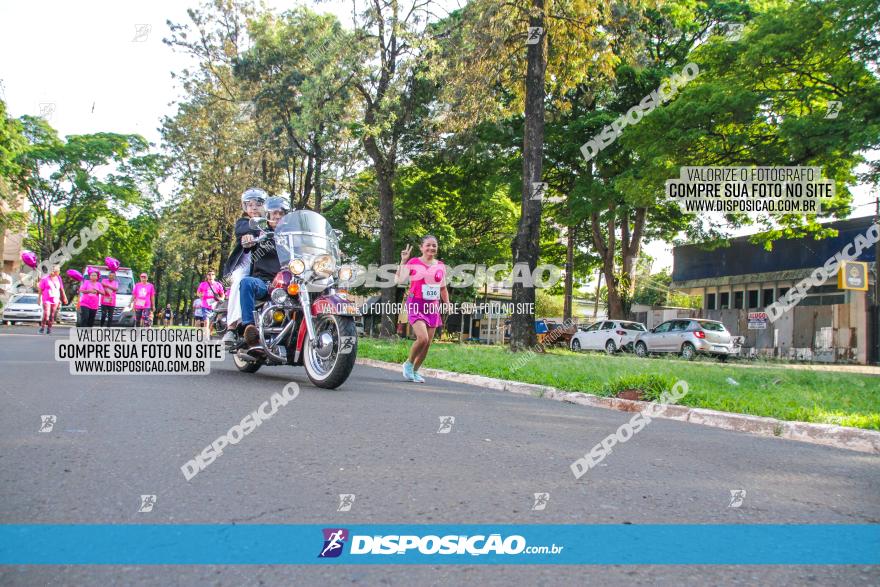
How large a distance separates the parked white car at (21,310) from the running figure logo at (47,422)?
31.8 metres

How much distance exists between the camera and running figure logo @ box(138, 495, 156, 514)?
287cm

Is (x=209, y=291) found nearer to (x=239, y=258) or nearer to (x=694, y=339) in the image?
(x=239, y=258)

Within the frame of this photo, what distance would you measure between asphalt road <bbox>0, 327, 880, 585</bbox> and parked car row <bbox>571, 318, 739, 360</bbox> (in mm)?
21000

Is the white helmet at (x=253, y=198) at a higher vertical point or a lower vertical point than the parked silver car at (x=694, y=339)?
higher

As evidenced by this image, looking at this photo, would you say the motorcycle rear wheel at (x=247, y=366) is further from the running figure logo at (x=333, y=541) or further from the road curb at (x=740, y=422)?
the running figure logo at (x=333, y=541)

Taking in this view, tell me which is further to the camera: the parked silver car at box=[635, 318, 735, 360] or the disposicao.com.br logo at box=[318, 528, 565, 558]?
the parked silver car at box=[635, 318, 735, 360]

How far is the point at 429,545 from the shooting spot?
258 centimetres

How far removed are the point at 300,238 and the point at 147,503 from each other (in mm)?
5285

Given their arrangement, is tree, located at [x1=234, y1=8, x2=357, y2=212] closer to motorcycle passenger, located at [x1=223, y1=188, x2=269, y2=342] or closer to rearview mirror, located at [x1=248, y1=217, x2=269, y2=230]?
motorcycle passenger, located at [x1=223, y1=188, x2=269, y2=342]

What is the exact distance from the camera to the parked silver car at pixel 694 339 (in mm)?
25797

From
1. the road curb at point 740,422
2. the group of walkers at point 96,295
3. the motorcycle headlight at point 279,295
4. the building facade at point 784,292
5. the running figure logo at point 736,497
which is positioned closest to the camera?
the running figure logo at point 736,497

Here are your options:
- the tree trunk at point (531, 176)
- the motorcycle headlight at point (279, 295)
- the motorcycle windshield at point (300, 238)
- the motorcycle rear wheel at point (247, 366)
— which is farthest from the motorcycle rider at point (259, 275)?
the tree trunk at point (531, 176)

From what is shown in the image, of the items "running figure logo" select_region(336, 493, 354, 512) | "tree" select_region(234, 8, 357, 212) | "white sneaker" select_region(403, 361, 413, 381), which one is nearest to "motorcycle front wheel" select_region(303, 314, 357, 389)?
"white sneaker" select_region(403, 361, 413, 381)

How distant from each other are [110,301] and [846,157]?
62.9 ft
